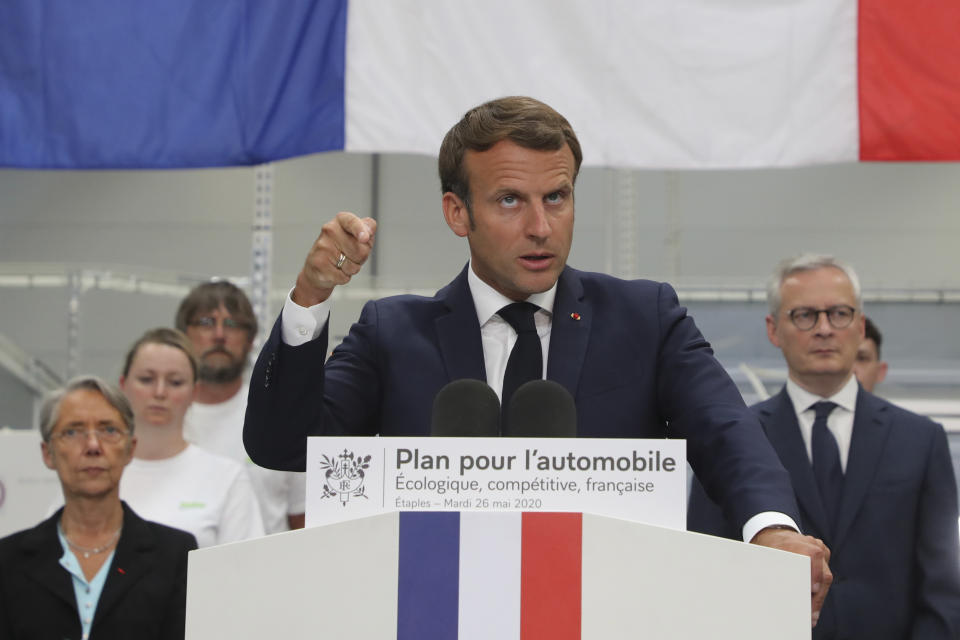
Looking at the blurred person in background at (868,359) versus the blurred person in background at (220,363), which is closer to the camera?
the blurred person in background at (220,363)

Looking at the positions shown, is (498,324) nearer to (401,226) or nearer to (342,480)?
(342,480)

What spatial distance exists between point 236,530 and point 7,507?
866 mm

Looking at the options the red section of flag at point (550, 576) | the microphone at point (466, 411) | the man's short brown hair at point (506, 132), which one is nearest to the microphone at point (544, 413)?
the microphone at point (466, 411)

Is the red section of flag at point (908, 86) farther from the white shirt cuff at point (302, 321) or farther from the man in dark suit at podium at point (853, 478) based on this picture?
the white shirt cuff at point (302, 321)

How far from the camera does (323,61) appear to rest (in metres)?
3.92

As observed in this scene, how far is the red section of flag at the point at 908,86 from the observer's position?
389 centimetres

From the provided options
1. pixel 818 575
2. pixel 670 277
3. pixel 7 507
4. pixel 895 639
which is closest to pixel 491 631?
pixel 818 575

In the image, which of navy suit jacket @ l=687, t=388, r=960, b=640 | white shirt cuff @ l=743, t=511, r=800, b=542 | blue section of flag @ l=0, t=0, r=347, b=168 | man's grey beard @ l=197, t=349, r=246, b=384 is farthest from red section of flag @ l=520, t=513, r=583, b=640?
Result: blue section of flag @ l=0, t=0, r=347, b=168

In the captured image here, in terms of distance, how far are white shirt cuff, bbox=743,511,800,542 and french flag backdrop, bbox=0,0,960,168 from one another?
Answer: 2537 mm

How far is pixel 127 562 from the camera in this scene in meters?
2.89

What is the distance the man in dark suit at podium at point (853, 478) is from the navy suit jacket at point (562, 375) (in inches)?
41.7

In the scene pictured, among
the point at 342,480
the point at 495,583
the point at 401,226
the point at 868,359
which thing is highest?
the point at 401,226

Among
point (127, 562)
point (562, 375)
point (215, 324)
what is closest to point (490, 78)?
point (215, 324)

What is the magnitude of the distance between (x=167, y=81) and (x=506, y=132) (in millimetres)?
2576
